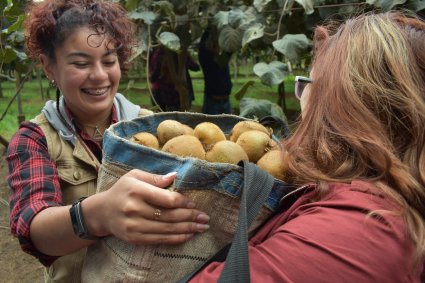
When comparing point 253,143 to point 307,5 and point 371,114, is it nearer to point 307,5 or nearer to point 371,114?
point 371,114

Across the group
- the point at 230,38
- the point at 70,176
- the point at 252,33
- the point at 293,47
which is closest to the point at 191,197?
the point at 70,176

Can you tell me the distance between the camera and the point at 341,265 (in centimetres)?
62

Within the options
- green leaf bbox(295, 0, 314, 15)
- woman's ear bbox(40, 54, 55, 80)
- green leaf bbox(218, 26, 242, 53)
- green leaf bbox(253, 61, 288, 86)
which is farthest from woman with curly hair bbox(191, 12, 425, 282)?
green leaf bbox(218, 26, 242, 53)

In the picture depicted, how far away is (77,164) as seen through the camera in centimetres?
119

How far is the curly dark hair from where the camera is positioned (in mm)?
1286

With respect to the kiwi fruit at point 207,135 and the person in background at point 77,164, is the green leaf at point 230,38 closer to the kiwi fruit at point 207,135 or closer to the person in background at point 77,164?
the person in background at point 77,164

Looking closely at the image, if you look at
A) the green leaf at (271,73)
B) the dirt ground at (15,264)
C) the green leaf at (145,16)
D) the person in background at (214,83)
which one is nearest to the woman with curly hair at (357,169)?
the green leaf at (271,73)

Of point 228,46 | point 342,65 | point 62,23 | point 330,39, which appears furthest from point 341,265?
point 228,46

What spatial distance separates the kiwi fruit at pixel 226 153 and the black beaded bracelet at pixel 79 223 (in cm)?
28

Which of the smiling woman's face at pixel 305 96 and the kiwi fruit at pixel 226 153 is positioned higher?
the smiling woman's face at pixel 305 96

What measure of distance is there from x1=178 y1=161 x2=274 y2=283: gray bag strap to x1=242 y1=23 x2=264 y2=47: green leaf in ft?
6.16

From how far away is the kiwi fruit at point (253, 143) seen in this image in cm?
93

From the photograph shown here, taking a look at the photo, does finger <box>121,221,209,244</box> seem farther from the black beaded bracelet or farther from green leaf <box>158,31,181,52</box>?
green leaf <box>158,31,181,52</box>

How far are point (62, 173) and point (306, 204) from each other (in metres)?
0.72
